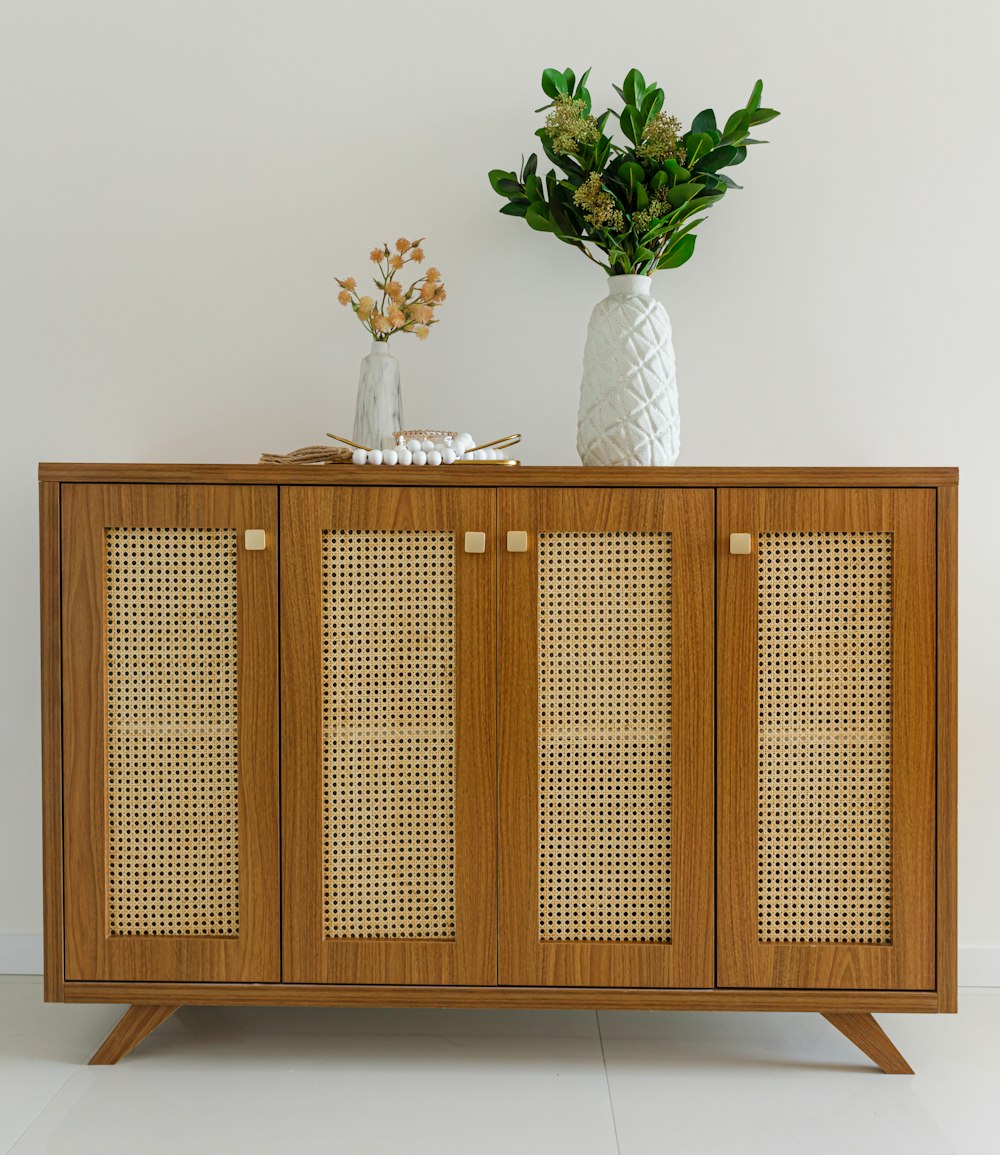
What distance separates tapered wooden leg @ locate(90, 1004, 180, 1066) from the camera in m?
1.64

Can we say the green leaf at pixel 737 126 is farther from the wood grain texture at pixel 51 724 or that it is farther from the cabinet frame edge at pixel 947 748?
the wood grain texture at pixel 51 724

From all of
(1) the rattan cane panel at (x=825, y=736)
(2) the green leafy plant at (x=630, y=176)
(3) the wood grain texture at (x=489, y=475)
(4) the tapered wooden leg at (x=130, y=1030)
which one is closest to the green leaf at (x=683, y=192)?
(2) the green leafy plant at (x=630, y=176)

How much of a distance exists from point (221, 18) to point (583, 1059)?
2060 mm

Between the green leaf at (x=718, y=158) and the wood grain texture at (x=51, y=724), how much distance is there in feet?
4.02

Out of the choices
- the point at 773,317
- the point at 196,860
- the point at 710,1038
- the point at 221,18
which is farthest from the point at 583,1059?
the point at 221,18

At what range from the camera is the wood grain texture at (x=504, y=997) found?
1.56m

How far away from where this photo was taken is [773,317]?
196 centimetres

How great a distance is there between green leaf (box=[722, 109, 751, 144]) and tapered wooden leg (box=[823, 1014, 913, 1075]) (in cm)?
149

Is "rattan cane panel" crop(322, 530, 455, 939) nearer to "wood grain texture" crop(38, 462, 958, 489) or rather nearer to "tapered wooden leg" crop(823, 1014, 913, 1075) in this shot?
"wood grain texture" crop(38, 462, 958, 489)

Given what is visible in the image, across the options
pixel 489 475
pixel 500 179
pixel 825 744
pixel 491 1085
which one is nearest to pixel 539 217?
pixel 500 179

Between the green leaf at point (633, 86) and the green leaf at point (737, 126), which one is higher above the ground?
the green leaf at point (633, 86)

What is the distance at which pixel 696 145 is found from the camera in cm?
169

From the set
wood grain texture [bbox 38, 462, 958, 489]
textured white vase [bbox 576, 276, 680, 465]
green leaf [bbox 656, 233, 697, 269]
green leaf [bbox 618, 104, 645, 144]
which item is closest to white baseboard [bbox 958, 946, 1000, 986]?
wood grain texture [bbox 38, 462, 958, 489]

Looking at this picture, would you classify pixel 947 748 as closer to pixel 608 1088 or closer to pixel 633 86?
pixel 608 1088
